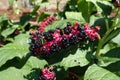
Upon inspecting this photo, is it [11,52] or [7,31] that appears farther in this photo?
[7,31]

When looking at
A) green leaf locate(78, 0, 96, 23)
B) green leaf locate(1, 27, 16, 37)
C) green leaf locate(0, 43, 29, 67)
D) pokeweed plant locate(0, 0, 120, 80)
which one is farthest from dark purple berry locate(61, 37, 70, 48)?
green leaf locate(1, 27, 16, 37)

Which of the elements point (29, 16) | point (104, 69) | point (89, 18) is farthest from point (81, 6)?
point (29, 16)

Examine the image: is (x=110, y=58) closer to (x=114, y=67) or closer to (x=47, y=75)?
(x=114, y=67)

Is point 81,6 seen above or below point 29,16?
above

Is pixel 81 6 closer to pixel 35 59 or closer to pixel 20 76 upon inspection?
pixel 35 59

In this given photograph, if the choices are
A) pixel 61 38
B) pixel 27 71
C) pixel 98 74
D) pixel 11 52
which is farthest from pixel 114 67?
pixel 11 52

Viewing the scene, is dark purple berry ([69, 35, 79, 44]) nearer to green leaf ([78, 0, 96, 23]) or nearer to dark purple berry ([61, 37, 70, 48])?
dark purple berry ([61, 37, 70, 48])
